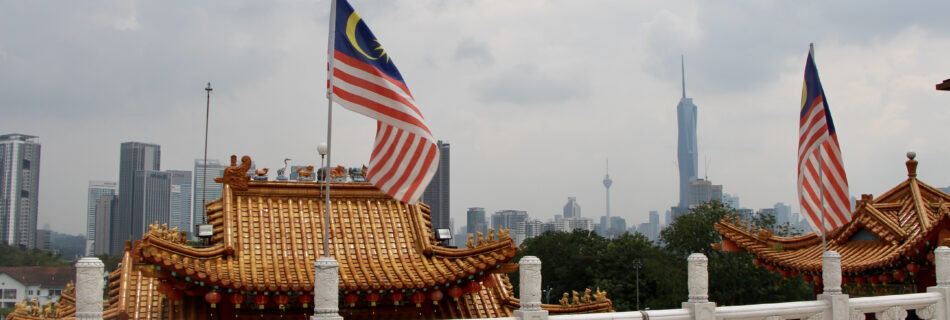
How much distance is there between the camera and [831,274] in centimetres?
910

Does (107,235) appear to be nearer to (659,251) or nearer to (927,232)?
(659,251)

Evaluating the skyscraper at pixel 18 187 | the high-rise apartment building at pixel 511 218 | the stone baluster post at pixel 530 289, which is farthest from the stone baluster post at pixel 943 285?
the high-rise apartment building at pixel 511 218

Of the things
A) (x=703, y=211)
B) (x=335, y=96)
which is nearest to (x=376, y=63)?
(x=335, y=96)

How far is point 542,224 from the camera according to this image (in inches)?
5022

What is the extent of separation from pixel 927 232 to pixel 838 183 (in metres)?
2.70

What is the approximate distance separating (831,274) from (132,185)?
10178 centimetres

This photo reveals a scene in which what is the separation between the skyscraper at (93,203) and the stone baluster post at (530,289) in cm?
9548

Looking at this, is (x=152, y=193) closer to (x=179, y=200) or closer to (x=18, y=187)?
(x=179, y=200)

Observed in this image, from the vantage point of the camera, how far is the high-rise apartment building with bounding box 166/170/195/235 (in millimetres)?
99319

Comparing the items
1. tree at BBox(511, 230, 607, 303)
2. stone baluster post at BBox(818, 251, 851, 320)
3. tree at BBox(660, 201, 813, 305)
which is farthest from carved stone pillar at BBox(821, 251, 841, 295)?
tree at BBox(511, 230, 607, 303)

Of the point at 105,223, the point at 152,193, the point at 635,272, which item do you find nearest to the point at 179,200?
the point at 152,193

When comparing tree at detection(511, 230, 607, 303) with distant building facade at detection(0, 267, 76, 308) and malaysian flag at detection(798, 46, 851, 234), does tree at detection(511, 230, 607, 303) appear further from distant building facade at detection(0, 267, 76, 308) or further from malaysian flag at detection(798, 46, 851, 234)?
distant building facade at detection(0, 267, 76, 308)

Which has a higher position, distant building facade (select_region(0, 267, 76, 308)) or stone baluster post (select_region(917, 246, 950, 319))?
stone baluster post (select_region(917, 246, 950, 319))

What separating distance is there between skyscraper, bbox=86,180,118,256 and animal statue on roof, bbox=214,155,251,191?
89006 millimetres
